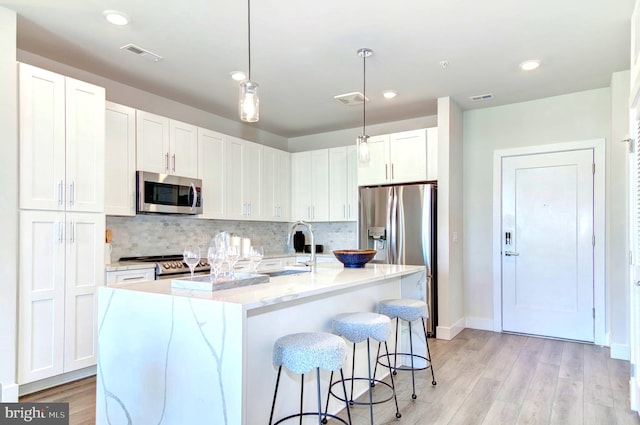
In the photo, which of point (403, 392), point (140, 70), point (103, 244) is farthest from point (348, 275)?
point (140, 70)

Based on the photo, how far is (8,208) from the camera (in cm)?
268

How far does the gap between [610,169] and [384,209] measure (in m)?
2.30

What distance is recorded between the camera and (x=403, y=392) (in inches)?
114

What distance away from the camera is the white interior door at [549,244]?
4.21 m

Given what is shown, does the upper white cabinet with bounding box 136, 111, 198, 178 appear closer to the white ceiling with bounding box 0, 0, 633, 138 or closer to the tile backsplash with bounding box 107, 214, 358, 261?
the white ceiling with bounding box 0, 0, 633, 138

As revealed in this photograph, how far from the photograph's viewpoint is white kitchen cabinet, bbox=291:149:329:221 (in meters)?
5.56

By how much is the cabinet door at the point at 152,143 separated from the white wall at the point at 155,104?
1.42 ft

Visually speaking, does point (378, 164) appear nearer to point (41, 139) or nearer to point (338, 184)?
point (338, 184)

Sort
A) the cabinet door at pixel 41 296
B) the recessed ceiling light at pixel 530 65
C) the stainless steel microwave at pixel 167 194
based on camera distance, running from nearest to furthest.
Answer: the cabinet door at pixel 41 296
the recessed ceiling light at pixel 530 65
the stainless steel microwave at pixel 167 194

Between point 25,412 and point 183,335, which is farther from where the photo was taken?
point 183,335

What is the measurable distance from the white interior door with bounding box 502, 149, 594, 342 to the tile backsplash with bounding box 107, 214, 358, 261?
2097 millimetres

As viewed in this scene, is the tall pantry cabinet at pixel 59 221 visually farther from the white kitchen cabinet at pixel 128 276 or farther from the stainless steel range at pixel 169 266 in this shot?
the stainless steel range at pixel 169 266

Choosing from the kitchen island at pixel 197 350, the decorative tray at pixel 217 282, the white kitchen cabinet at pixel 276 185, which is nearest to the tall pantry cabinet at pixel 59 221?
the kitchen island at pixel 197 350

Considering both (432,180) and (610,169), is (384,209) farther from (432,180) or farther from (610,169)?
(610,169)
